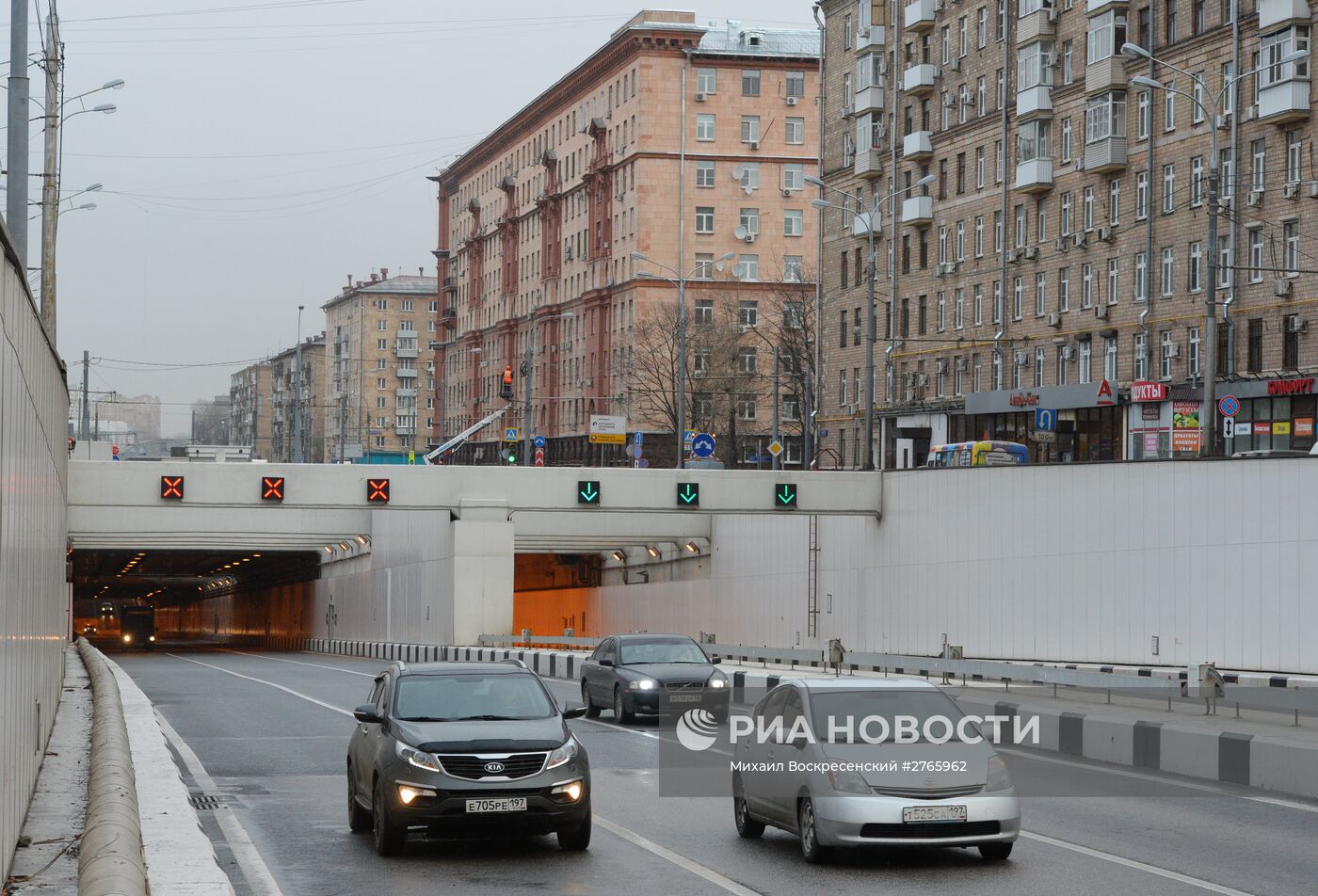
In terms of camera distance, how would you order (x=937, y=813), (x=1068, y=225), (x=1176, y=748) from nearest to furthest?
(x=937, y=813), (x=1176, y=748), (x=1068, y=225)

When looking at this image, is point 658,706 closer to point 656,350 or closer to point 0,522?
point 0,522

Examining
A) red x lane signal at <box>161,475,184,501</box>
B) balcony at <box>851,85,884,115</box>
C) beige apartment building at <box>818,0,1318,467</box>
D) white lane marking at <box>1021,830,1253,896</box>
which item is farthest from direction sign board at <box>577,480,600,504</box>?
white lane marking at <box>1021,830,1253,896</box>

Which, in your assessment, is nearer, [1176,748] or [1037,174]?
[1176,748]

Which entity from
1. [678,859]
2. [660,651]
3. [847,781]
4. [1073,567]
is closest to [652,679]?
[660,651]

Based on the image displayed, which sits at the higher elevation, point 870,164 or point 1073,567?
point 870,164

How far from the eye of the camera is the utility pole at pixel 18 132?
67.2ft

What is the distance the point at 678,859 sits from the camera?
43.2 ft

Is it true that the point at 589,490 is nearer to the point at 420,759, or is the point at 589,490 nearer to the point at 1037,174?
the point at 1037,174

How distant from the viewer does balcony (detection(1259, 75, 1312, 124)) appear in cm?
5209

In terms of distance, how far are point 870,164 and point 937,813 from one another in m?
69.3

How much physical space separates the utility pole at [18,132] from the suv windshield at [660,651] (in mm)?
10721

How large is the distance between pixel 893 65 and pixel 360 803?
224 feet

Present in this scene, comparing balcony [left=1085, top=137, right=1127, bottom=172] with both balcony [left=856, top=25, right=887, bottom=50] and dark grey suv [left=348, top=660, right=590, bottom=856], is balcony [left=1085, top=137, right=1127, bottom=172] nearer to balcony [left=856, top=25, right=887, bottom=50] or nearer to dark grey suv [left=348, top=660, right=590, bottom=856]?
balcony [left=856, top=25, right=887, bottom=50]

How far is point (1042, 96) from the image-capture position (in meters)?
65.5
